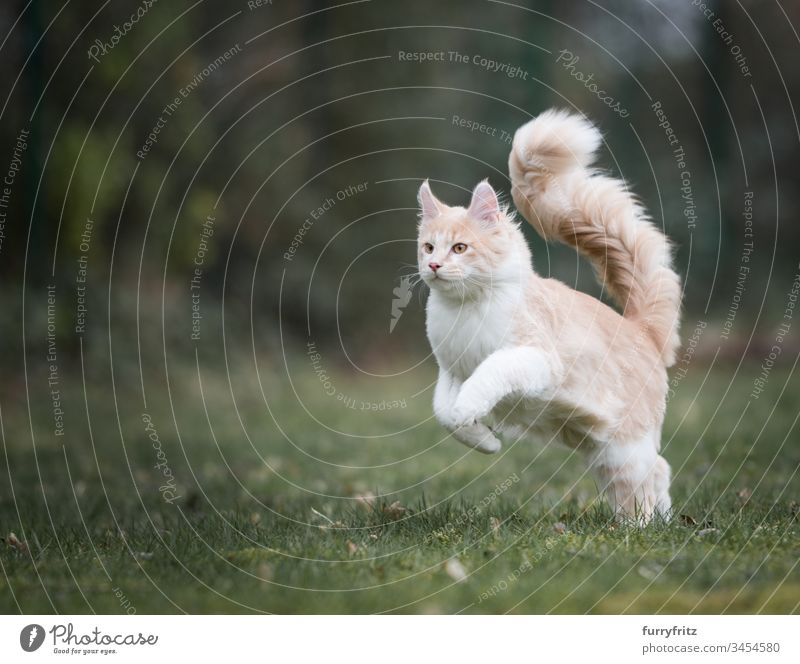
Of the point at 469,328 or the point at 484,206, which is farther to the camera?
the point at 484,206

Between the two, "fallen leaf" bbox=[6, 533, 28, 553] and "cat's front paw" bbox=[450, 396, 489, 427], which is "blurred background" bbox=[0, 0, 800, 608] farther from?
"cat's front paw" bbox=[450, 396, 489, 427]

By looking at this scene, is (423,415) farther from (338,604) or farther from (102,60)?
(338,604)

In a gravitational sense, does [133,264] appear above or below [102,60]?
below

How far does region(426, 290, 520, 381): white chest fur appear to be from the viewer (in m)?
5.18

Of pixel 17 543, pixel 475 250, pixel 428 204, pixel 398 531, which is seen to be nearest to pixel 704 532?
pixel 398 531

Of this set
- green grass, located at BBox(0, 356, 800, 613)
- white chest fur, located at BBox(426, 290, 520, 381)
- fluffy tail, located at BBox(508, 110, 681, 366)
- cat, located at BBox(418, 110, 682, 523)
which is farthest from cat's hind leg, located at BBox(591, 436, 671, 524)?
white chest fur, located at BBox(426, 290, 520, 381)

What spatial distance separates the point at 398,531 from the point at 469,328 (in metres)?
1.16

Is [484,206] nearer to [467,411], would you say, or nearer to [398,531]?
[467,411]

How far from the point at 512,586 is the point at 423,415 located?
280 inches

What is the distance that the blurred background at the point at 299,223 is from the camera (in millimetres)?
9375

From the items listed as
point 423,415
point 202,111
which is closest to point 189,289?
point 202,111

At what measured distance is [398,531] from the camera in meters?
5.07

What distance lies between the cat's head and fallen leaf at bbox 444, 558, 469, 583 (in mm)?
1548

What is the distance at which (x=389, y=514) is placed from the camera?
18.1 feet
